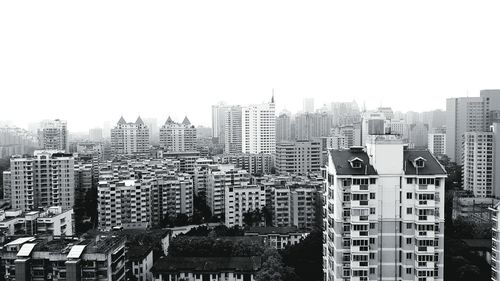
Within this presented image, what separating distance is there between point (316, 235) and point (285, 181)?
4.78 m

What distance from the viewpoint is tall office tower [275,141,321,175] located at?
18.0 metres

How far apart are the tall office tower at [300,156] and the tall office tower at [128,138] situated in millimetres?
8786

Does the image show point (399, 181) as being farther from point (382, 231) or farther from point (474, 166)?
point (474, 166)

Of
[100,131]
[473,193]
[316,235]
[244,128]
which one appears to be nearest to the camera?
[316,235]

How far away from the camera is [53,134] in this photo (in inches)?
898

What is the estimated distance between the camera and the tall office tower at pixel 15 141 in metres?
21.5

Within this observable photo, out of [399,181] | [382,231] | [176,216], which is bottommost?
[176,216]

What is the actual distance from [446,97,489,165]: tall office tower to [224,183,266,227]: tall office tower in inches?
428

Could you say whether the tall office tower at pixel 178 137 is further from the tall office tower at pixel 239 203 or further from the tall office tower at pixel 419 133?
the tall office tower at pixel 239 203

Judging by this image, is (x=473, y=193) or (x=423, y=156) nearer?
(x=423, y=156)

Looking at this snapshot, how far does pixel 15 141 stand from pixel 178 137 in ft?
23.0

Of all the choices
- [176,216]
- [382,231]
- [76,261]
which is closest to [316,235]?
[382,231]

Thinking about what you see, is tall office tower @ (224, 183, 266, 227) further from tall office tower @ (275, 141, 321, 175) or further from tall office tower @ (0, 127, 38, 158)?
tall office tower @ (0, 127, 38, 158)

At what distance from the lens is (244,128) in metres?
23.7
